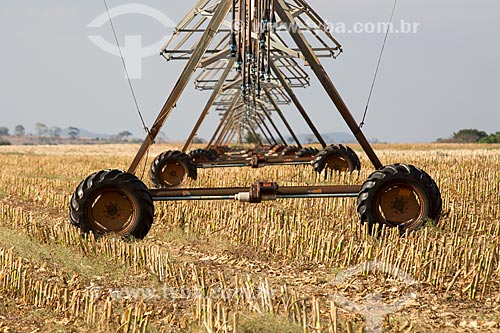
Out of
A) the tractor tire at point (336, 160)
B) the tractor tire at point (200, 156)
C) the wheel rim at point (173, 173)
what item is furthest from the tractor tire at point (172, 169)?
the tractor tire at point (200, 156)

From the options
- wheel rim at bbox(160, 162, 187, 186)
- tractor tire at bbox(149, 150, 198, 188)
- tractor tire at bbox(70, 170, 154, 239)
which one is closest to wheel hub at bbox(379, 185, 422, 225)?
tractor tire at bbox(70, 170, 154, 239)

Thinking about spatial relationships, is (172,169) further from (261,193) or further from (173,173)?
(261,193)

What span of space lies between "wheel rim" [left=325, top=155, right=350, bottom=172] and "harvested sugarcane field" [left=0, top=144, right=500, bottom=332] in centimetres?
567

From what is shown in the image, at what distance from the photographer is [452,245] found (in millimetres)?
6184

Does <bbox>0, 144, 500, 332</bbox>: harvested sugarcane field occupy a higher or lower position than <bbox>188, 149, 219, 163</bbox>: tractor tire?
lower

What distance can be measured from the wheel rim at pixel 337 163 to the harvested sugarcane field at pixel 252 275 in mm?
5669

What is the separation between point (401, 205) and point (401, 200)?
6 centimetres

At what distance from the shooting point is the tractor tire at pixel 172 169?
1390 cm

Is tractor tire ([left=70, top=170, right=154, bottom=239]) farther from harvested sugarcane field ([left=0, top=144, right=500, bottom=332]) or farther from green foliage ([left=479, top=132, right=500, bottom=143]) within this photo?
green foliage ([left=479, top=132, right=500, bottom=143])

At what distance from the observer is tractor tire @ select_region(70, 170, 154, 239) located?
23.6 ft

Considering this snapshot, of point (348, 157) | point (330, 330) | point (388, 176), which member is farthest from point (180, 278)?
point (348, 157)

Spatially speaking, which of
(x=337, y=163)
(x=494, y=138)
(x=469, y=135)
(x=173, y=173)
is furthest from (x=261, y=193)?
(x=469, y=135)

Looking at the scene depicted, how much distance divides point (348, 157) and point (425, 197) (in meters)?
7.39

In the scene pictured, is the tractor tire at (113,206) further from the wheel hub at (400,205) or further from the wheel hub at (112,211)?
the wheel hub at (400,205)
